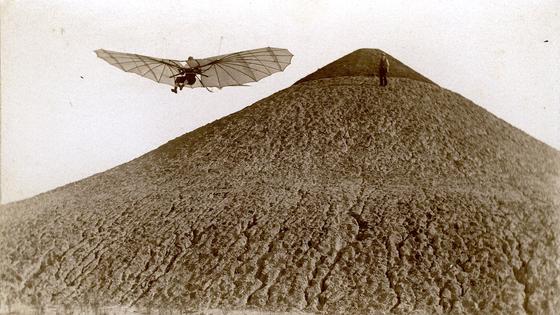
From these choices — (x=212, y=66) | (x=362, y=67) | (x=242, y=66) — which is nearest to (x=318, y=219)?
(x=242, y=66)

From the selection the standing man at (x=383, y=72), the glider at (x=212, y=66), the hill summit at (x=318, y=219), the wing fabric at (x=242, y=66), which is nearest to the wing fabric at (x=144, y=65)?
the glider at (x=212, y=66)

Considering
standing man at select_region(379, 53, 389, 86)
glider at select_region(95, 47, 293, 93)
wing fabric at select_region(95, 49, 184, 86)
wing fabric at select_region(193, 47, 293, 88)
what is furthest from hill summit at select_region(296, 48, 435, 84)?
wing fabric at select_region(95, 49, 184, 86)

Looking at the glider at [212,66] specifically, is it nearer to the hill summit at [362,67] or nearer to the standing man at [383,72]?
the standing man at [383,72]

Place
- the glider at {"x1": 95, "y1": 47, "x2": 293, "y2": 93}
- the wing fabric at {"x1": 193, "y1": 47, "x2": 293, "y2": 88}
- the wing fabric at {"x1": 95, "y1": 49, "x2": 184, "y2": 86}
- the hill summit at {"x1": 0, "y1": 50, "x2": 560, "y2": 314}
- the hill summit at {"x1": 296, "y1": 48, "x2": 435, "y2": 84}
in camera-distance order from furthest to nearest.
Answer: the hill summit at {"x1": 296, "y1": 48, "x2": 435, "y2": 84} → the wing fabric at {"x1": 193, "y1": 47, "x2": 293, "y2": 88} → the wing fabric at {"x1": 95, "y1": 49, "x2": 184, "y2": 86} → the glider at {"x1": 95, "y1": 47, "x2": 293, "y2": 93} → the hill summit at {"x1": 0, "y1": 50, "x2": 560, "y2": 314}

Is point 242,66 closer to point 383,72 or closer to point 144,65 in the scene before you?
point 144,65

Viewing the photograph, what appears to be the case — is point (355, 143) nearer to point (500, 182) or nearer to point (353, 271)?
point (500, 182)

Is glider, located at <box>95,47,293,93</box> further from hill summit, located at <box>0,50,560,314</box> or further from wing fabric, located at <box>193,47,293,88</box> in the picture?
hill summit, located at <box>0,50,560,314</box>

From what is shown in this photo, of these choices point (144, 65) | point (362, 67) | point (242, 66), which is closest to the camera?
point (144, 65)
